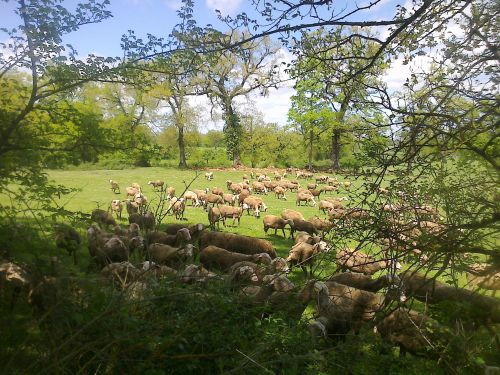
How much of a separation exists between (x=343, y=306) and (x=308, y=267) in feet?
17.2

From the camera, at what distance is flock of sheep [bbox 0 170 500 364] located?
14.5 feet

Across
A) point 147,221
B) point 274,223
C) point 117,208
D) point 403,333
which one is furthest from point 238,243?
point 117,208

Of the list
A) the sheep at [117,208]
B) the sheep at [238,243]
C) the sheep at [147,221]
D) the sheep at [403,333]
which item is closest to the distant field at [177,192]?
the sheep at [117,208]

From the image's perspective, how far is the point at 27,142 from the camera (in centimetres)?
481

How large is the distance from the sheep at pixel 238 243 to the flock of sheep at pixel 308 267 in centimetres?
4

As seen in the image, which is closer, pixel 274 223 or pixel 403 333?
pixel 403 333

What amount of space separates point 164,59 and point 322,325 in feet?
16.7

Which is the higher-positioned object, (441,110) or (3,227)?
(441,110)

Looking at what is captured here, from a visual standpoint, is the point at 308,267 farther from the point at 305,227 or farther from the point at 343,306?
the point at 343,306

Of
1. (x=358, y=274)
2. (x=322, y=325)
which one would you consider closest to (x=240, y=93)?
(x=358, y=274)

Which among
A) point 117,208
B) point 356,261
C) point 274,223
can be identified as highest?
point 356,261

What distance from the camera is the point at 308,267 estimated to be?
12094 mm

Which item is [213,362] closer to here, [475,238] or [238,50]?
[475,238]

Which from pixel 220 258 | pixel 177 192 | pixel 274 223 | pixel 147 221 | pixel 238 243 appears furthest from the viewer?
pixel 177 192
